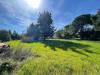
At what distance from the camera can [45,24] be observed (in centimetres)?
6288

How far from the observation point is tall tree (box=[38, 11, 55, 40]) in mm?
62806

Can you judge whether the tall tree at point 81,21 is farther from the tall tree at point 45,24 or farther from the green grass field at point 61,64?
the green grass field at point 61,64

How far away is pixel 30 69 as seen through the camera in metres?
12.3

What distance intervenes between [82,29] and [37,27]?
23.2 metres

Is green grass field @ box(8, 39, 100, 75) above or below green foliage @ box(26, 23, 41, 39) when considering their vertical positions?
below

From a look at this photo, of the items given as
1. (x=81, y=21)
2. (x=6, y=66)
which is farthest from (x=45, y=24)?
(x=6, y=66)

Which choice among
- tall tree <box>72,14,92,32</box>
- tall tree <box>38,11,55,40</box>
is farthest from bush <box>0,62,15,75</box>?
tall tree <box>72,14,92,32</box>

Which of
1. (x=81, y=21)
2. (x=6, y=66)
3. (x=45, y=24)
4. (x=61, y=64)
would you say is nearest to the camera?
(x=61, y=64)

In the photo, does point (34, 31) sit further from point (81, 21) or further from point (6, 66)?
point (6, 66)

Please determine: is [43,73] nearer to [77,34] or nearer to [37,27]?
[37,27]

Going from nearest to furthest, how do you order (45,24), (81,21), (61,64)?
(61,64) < (45,24) < (81,21)

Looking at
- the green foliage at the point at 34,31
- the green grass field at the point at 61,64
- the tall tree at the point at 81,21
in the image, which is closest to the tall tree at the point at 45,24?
the green foliage at the point at 34,31

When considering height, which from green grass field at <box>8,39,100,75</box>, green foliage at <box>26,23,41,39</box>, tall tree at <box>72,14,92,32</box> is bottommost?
green grass field at <box>8,39,100,75</box>

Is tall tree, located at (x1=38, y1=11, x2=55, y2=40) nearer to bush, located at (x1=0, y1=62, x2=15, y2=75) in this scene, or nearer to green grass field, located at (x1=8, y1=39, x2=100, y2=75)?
green grass field, located at (x1=8, y1=39, x2=100, y2=75)
